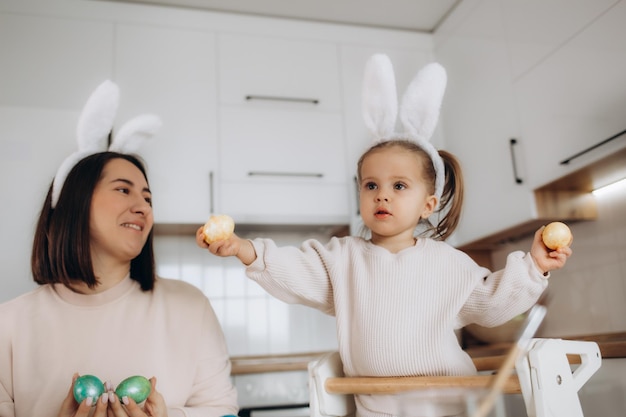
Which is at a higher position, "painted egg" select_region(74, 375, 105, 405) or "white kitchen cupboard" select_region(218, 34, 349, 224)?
"white kitchen cupboard" select_region(218, 34, 349, 224)

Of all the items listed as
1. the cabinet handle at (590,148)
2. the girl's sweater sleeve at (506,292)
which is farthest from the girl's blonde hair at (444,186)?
the cabinet handle at (590,148)

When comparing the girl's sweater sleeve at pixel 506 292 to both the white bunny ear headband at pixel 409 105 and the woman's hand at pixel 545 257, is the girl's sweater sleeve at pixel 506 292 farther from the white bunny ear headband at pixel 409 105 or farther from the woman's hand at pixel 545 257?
the white bunny ear headband at pixel 409 105

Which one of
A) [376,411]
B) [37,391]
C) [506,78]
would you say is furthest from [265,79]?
[376,411]

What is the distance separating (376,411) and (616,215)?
1198 mm

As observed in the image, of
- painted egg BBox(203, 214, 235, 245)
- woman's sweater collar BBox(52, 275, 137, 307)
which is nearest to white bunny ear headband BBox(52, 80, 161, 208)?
woman's sweater collar BBox(52, 275, 137, 307)

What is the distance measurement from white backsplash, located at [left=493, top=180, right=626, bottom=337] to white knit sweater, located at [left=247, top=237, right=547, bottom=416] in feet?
2.55

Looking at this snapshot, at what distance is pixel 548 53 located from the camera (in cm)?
172

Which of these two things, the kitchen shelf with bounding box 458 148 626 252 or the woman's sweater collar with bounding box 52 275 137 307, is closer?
the woman's sweater collar with bounding box 52 275 137 307

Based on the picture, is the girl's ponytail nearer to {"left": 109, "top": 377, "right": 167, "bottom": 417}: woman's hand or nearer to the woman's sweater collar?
{"left": 109, "top": 377, "right": 167, "bottom": 417}: woman's hand

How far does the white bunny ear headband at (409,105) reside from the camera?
0.97 metres

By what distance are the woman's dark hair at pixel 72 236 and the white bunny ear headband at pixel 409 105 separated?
59 centimetres

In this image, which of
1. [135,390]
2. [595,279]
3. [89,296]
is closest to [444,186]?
[135,390]

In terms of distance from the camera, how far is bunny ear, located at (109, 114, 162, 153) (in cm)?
130

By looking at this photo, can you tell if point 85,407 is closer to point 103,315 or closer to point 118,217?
point 103,315
